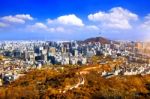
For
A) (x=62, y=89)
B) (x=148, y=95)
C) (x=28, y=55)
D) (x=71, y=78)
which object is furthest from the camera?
(x=28, y=55)

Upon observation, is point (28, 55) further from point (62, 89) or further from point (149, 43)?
point (62, 89)

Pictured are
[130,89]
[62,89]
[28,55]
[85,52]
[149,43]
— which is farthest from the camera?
[149,43]

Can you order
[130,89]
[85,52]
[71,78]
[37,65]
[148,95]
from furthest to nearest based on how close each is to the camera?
[85,52] < [37,65] < [71,78] < [130,89] < [148,95]

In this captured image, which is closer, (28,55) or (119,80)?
(119,80)

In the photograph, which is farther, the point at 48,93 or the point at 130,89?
the point at 130,89

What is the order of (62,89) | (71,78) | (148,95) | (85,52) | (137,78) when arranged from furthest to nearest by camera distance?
(85,52) → (137,78) → (71,78) → (62,89) → (148,95)

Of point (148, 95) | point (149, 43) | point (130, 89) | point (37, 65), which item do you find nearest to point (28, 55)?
point (37, 65)

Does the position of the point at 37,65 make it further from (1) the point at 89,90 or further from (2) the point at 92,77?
(1) the point at 89,90

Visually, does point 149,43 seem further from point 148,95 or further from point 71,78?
point 148,95
